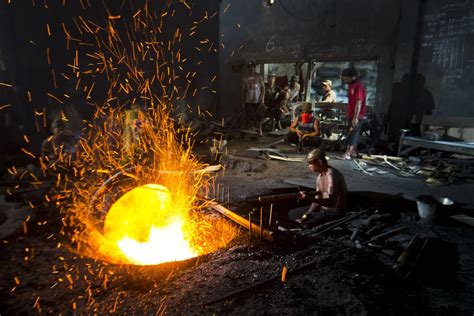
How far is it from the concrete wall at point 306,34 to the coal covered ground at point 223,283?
8327 mm

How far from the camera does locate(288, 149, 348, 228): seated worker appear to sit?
4.99 metres

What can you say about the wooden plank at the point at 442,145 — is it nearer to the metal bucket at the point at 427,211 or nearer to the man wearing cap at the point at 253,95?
the metal bucket at the point at 427,211

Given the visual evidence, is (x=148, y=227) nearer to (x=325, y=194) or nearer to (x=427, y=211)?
(x=325, y=194)

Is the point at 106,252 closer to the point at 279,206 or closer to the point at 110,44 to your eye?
the point at 279,206

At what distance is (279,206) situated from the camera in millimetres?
6211

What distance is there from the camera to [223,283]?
3.65 metres

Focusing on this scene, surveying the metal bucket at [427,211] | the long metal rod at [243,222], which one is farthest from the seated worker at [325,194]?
the metal bucket at [427,211]

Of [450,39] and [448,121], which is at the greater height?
[450,39]

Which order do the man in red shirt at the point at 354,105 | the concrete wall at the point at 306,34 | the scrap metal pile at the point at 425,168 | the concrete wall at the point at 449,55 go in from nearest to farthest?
the scrap metal pile at the point at 425,168
the man in red shirt at the point at 354,105
the concrete wall at the point at 449,55
the concrete wall at the point at 306,34

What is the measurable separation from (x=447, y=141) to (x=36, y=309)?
9.71 m

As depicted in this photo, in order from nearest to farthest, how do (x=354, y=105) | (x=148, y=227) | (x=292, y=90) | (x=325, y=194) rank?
1. (x=325, y=194)
2. (x=148, y=227)
3. (x=354, y=105)
4. (x=292, y=90)

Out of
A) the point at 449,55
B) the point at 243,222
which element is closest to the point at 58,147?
the point at 243,222

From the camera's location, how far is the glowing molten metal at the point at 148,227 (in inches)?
196

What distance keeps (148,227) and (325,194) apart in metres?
3.00
